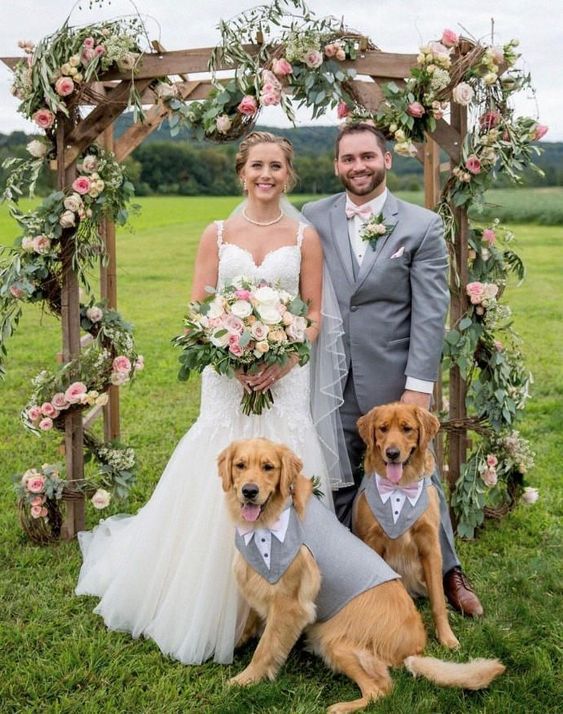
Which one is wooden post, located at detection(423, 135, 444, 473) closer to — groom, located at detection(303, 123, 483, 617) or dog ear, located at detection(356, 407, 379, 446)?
groom, located at detection(303, 123, 483, 617)

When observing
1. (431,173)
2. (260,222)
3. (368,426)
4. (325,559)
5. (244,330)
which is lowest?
(325,559)

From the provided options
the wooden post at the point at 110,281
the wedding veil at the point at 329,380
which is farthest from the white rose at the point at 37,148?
the wedding veil at the point at 329,380

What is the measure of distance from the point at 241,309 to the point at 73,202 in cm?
162

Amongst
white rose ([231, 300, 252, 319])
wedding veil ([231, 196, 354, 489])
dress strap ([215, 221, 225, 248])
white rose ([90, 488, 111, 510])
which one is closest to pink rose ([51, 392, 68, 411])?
white rose ([90, 488, 111, 510])

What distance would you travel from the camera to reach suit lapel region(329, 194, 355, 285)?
4410 mm

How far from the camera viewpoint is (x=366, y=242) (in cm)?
443

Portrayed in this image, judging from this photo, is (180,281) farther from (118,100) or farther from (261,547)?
(261,547)

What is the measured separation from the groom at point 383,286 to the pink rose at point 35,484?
2017 mm

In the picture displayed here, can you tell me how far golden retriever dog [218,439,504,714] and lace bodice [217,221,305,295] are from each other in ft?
3.26

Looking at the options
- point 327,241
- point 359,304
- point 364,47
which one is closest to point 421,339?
point 359,304

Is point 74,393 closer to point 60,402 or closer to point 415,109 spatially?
point 60,402

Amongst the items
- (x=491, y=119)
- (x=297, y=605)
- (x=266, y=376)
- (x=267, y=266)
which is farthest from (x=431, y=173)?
→ (x=297, y=605)

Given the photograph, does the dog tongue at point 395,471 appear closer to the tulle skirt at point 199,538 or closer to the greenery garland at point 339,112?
the tulle skirt at point 199,538

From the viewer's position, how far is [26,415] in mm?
5102
